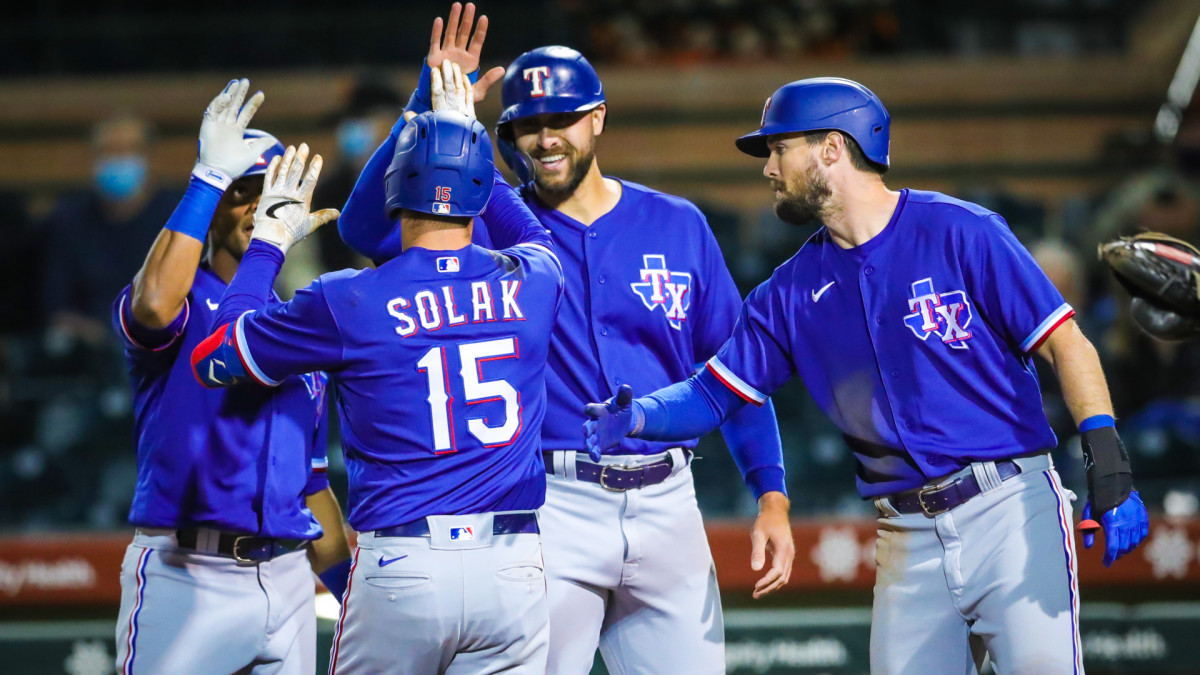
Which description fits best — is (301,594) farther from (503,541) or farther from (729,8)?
(729,8)

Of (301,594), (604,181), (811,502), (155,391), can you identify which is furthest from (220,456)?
(811,502)

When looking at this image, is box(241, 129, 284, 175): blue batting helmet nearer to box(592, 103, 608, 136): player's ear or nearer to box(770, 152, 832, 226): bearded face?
box(592, 103, 608, 136): player's ear

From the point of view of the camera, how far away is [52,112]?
8.71 metres

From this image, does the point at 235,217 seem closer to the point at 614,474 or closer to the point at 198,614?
the point at 198,614

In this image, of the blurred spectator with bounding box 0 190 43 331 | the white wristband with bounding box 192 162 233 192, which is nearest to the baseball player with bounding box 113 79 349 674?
the white wristband with bounding box 192 162 233 192

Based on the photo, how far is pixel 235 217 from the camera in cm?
325

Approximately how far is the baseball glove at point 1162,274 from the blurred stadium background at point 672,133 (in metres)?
2.30

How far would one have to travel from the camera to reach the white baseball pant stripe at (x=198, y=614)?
297 cm

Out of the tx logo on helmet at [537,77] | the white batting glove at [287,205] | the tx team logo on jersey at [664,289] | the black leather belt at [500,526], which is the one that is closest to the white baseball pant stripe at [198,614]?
the black leather belt at [500,526]

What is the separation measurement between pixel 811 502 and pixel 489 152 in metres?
3.36

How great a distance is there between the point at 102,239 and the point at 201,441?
13.8 feet

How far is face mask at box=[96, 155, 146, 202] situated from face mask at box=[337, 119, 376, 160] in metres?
1.52

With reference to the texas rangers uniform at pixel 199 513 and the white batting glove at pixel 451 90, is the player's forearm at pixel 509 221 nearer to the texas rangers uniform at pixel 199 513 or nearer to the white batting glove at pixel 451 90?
the white batting glove at pixel 451 90

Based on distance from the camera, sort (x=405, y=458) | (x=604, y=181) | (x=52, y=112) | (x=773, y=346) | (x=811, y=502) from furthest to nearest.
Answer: (x=52, y=112) < (x=811, y=502) < (x=604, y=181) < (x=773, y=346) < (x=405, y=458)
